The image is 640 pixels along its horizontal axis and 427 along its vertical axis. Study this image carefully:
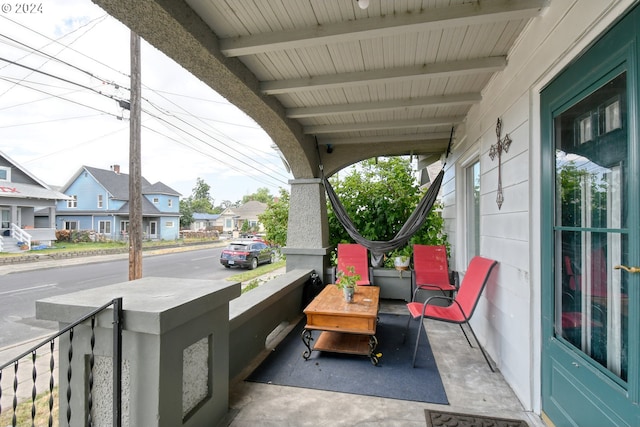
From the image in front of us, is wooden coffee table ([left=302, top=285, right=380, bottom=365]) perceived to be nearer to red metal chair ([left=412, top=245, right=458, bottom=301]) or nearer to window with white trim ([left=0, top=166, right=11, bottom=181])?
red metal chair ([left=412, top=245, right=458, bottom=301])

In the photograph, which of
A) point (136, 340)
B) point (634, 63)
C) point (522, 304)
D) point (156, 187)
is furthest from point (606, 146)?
point (156, 187)

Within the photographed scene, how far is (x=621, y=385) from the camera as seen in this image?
1.07 metres

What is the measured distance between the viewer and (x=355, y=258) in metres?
4.29

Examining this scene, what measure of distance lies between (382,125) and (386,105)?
0.66 meters

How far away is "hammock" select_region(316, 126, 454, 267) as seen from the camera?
160 inches

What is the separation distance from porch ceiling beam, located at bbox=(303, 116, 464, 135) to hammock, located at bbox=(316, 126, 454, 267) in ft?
1.41

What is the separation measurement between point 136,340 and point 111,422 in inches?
17.2

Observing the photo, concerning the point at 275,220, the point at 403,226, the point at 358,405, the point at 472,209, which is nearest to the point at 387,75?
the point at 472,209

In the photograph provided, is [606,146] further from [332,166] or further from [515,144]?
[332,166]

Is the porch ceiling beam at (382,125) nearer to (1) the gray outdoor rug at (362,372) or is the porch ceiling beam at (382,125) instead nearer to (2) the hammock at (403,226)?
(2) the hammock at (403,226)

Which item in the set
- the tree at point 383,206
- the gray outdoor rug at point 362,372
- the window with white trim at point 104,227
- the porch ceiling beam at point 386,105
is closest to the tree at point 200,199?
the window with white trim at point 104,227

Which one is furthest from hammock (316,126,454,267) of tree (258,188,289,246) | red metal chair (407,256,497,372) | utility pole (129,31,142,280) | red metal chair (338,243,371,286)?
utility pole (129,31,142,280)

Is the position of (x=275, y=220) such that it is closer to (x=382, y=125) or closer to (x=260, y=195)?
(x=382, y=125)

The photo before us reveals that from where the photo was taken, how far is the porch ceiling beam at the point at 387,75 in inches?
88.2
